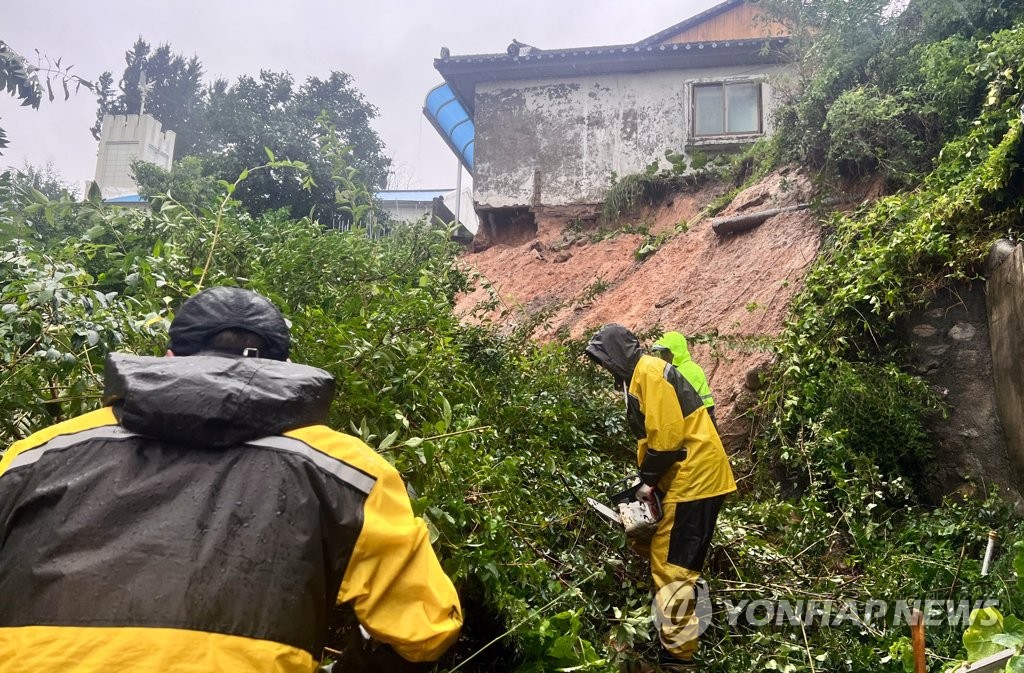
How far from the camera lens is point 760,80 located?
12852 millimetres

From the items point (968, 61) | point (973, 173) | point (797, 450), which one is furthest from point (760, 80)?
point (797, 450)

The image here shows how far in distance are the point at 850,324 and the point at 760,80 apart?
7.95 metres

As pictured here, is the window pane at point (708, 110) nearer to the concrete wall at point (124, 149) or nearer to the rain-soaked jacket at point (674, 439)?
the rain-soaked jacket at point (674, 439)

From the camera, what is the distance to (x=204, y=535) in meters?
1.49

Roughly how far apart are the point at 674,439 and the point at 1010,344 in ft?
9.08

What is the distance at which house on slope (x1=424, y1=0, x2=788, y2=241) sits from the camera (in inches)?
508

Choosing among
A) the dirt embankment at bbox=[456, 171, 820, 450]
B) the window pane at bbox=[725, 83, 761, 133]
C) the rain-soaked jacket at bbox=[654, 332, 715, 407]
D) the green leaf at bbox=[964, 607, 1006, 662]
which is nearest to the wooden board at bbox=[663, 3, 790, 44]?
the window pane at bbox=[725, 83, 761, 133]

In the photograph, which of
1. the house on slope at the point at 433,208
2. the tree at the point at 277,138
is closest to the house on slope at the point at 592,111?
the house on slope at the point at 433,208

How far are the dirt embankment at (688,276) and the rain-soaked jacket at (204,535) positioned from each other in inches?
192

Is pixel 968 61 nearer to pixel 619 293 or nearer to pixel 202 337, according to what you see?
pixel 619 293

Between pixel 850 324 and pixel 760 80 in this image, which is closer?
pixel 850 324

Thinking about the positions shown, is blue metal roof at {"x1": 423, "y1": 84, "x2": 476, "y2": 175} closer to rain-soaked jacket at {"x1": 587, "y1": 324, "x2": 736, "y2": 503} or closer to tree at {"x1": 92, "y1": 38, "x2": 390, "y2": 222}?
tree at {"x1": 92, "y1": 38, "x2": 390, "y2": 222}

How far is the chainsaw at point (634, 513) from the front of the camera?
A: 14.4 ft

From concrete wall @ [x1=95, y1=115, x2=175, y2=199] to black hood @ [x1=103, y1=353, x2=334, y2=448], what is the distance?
2024 centimetres
